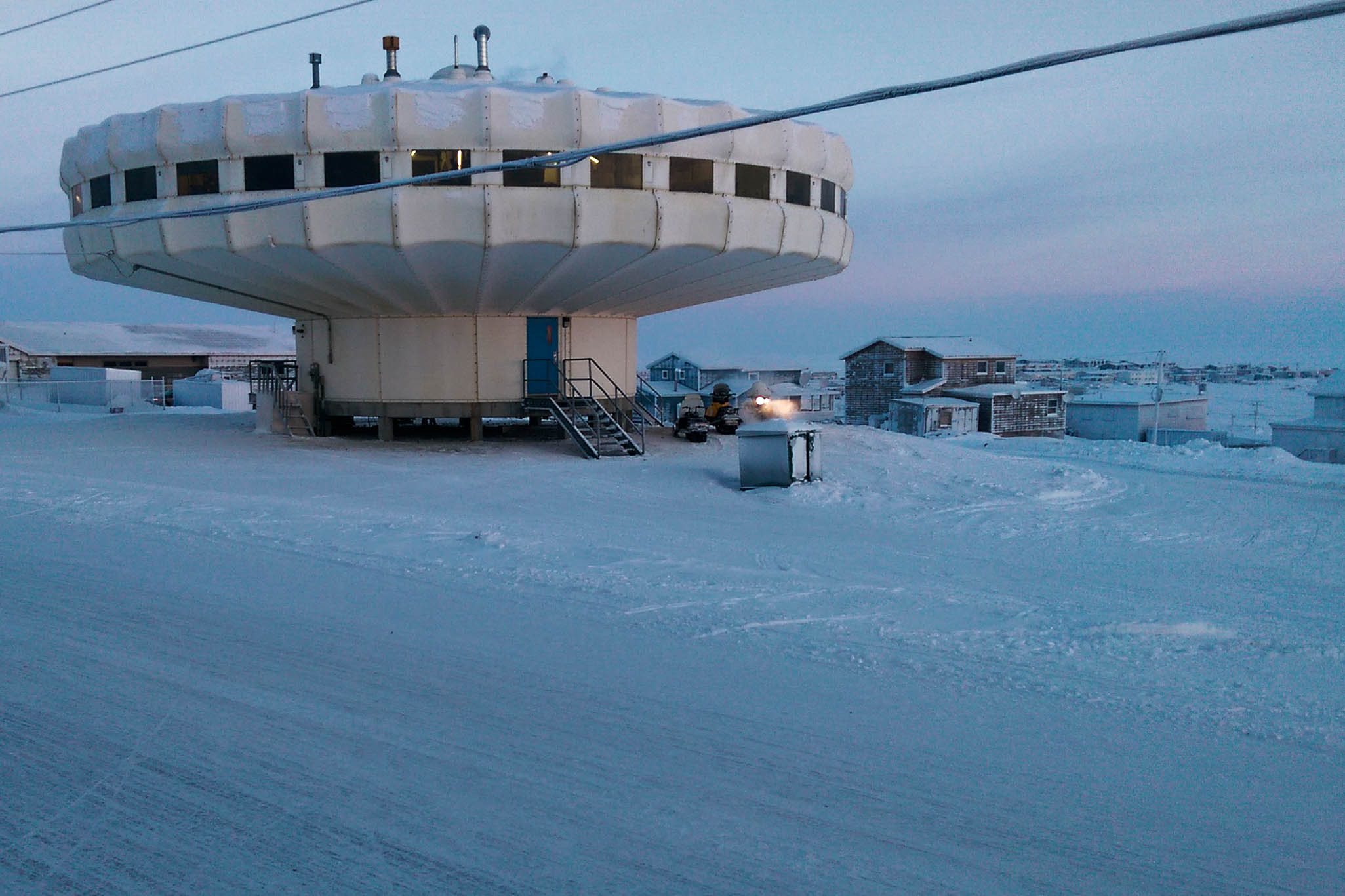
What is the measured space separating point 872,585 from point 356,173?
1296 cm

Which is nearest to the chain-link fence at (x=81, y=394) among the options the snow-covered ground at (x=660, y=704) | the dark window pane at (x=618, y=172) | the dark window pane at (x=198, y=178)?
the dark window pane at (x=198, y=178)

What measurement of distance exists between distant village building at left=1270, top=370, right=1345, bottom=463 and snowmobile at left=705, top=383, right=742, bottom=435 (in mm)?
26292

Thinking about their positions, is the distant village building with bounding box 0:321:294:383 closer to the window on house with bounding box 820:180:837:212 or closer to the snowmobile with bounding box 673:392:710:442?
the snowmobile with bounding box 673:392:710:442

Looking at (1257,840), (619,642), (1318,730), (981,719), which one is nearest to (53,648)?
(619,642)

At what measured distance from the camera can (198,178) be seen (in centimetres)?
1703

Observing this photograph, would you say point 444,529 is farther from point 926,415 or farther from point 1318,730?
point 926,415

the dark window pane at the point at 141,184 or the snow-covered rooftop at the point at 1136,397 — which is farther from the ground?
the dark window pane at the point at 141,184

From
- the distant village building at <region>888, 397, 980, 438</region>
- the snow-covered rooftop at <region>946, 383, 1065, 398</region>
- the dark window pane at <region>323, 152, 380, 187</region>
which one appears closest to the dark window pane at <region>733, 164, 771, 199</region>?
the dark window pane at <region>323, 152, 380, 187</region>

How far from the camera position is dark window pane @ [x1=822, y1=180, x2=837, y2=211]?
1970 cm

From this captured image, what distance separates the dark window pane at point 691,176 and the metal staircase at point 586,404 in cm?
452

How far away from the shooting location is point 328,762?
465 cm

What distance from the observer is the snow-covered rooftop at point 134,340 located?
5509 cm

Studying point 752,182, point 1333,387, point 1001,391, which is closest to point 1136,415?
point 1001,391

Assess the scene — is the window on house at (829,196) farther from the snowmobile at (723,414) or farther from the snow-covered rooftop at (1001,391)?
the snow-covered rooftop at (1001,391)
